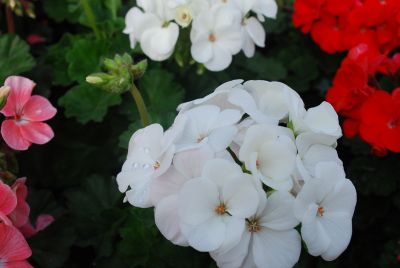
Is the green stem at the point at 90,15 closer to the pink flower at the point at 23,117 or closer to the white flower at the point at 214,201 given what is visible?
the pink flower at the point at 23,117

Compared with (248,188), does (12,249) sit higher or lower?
lower

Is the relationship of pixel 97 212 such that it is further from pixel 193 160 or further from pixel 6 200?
pixel 193 160

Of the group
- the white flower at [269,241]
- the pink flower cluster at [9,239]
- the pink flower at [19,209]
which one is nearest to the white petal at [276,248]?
the white flower at [269,241]

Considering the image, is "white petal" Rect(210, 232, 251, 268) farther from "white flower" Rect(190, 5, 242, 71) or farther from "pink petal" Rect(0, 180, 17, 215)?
"white flower" Rect(190, 5, 242, 71)

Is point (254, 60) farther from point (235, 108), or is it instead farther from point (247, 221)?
point (247, 221)

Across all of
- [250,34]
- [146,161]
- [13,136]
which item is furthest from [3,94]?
[250,34]

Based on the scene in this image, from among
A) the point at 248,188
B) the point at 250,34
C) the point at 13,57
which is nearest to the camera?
the point at 248,188

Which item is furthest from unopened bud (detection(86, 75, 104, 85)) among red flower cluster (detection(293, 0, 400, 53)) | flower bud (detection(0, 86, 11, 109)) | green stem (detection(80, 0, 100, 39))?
red flower cluster (detection(293, 0, 400, 53))
